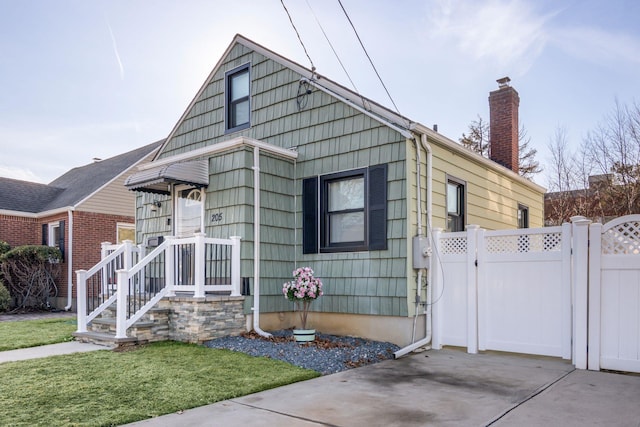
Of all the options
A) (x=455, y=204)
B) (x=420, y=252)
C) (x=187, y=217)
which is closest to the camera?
(x=420, y=252)

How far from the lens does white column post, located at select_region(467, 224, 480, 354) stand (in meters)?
6.50


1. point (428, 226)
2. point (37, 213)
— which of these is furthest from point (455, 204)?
point (37, 213)

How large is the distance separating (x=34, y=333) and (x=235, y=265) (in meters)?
3.89

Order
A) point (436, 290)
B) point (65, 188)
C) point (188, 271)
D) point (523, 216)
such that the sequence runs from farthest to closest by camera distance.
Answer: point (65, 188) → point (523, 216) → point (188, 271) → point (436, 290)

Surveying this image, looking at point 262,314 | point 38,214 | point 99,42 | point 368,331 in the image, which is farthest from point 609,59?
point 38,214

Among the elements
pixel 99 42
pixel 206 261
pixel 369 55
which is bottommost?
pixel 206 261

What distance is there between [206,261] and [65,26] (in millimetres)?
5681

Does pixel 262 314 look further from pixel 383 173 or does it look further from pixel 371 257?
pixel 383 173

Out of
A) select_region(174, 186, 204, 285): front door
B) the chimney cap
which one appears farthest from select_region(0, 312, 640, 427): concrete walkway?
the chimney cap

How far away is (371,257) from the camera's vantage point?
7.11m

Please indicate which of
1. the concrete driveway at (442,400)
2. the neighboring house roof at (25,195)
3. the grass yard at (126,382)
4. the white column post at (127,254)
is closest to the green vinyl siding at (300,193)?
the white column post at (127,254)

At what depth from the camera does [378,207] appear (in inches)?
278

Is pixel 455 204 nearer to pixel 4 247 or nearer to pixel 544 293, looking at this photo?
pixel 544 293

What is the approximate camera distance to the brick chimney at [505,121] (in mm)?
10289
